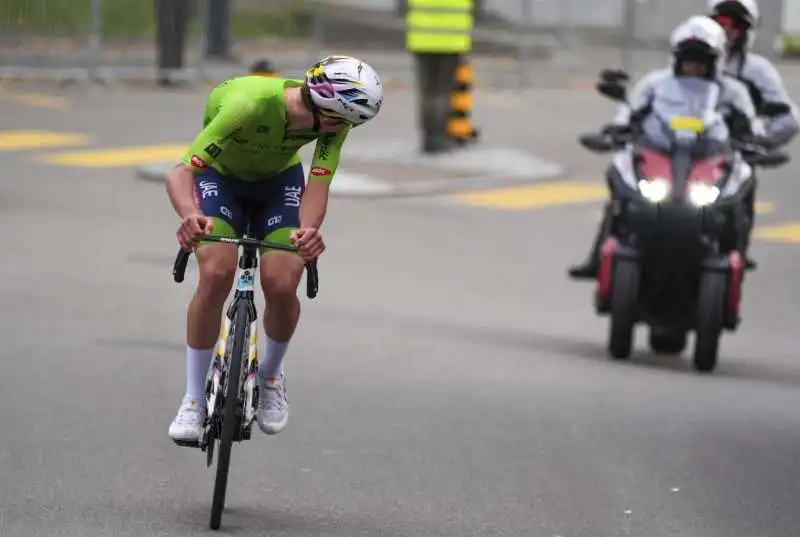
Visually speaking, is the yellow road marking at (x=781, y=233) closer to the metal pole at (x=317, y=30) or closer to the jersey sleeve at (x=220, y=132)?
the jersey sleeve at (x=220, y=132)

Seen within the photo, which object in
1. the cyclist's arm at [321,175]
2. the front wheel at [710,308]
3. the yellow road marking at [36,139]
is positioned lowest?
the yellow road marking at [36,139]

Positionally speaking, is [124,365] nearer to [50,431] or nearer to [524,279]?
[50,431]

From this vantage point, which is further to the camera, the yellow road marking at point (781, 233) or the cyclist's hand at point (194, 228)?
the yellow road marking at point (781, 233)

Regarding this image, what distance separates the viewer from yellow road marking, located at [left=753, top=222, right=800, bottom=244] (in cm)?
1870

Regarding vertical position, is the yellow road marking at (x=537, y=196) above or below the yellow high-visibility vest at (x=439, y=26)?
below

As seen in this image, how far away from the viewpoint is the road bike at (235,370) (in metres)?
7.37

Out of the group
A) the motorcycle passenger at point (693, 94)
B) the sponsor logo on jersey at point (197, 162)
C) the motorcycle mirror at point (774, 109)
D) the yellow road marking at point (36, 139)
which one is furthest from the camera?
the yellow road marking at point (36, 139)

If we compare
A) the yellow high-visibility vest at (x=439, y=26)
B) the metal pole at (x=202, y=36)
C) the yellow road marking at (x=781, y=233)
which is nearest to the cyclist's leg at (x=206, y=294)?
the yellow road marking at (x=781, y=233)

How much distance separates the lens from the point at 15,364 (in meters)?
11.0

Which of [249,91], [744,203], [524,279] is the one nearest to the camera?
[249,91]

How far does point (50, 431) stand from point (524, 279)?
7.07m

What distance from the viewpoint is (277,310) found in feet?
25.6

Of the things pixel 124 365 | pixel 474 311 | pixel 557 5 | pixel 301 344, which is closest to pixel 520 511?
pixel 124 365

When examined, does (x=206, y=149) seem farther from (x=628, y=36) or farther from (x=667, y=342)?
(x=628, y=36)
